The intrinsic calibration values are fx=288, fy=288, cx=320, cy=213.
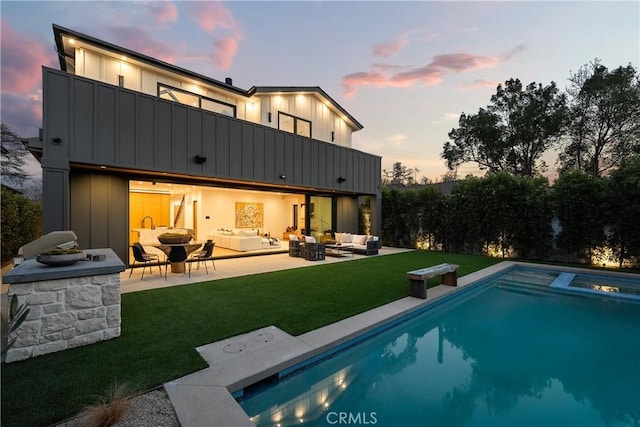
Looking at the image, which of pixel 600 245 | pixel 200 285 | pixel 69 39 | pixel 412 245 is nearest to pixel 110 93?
pixel 69 39

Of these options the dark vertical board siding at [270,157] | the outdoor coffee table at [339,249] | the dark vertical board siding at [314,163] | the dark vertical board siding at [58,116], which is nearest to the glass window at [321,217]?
the outdoor coffee table at [339,249]

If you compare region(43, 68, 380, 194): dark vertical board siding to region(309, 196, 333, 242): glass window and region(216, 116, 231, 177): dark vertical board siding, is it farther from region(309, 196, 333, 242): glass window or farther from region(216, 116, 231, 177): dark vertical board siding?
region(309, 196, 333, 242): glass window

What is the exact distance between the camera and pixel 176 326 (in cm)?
419

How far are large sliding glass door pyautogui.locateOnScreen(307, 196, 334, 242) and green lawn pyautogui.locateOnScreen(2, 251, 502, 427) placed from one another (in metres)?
5.76

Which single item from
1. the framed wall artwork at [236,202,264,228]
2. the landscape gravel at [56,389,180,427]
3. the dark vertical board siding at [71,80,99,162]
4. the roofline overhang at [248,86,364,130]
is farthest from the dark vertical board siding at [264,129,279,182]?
the landscape gravel at [56,389,180,427]

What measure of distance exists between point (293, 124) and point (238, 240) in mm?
5666

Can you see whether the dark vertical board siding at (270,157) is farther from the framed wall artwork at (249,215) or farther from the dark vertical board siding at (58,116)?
the framed wall artwork at (249,215)

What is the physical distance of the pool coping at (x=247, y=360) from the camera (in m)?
2.40

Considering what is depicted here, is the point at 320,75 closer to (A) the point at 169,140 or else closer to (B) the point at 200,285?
(A) the point at 169,140

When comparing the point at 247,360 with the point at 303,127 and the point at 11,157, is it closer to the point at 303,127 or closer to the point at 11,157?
the point at 303,127

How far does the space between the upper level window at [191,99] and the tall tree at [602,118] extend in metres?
17.7

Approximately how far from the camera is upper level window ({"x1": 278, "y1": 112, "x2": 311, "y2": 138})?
41.4 feet

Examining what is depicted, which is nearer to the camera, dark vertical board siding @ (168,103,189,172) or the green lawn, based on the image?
the green lawn

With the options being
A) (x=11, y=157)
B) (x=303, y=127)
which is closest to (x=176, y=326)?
(x=303, y=127)
